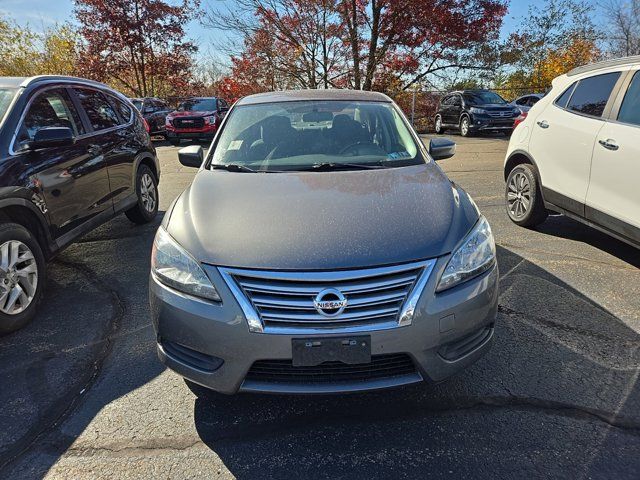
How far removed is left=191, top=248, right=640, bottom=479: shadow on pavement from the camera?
6.65 ft

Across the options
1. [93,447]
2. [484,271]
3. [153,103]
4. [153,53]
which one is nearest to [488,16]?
[153,103]

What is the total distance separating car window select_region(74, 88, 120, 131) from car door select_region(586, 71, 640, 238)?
4856 millimetres

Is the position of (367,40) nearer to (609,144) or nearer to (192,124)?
(192,124)

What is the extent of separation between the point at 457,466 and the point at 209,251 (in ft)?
4.95

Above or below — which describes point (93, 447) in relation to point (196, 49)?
below

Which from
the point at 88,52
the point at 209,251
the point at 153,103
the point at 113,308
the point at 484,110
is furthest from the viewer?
the point at 88,52

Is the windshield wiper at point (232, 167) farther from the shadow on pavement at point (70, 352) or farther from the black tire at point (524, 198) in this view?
the black tire at point (524, 198)

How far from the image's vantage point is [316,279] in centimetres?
198

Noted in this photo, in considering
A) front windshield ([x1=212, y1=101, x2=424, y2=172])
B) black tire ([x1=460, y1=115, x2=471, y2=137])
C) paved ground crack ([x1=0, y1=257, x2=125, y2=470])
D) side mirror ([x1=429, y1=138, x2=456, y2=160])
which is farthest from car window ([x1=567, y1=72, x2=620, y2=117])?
black tire ([x1=460, y1=115, x2=471, y2=137])

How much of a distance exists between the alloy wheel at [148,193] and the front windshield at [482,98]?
13.3 metres

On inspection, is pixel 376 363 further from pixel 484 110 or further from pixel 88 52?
pixel 88 52

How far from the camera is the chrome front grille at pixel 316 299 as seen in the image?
1960mm

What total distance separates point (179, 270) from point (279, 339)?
63 cm

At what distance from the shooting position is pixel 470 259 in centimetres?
223
